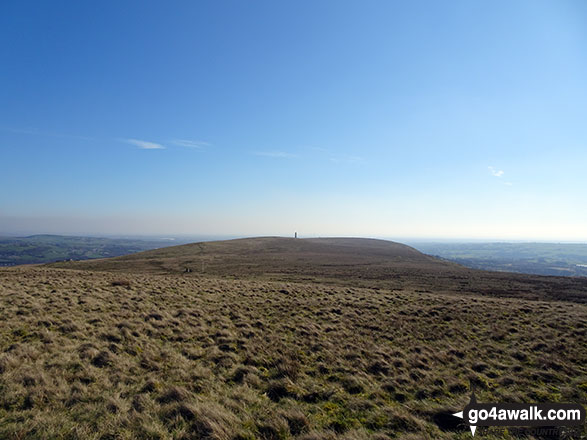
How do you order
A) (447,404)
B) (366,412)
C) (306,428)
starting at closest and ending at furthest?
(306,428) < (366,412) < (447,404)

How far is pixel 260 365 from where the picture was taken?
9398 mm

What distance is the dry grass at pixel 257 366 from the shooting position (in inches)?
231

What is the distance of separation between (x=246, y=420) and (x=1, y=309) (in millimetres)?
13839

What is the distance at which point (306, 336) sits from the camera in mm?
12586

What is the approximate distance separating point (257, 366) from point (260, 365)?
12 centimetres

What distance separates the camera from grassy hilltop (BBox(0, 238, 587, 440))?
19.4 feet

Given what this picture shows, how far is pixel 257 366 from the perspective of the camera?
9328 mm

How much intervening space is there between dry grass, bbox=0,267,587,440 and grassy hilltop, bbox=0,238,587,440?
0.05 metres

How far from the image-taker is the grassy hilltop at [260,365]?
5.90 metres

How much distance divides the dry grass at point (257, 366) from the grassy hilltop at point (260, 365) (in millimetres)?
45

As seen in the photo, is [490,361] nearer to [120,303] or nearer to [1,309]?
[120,303]

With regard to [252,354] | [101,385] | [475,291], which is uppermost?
[101,385]

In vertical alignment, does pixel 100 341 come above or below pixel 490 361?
above

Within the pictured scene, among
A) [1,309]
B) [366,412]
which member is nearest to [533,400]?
[366,412]
